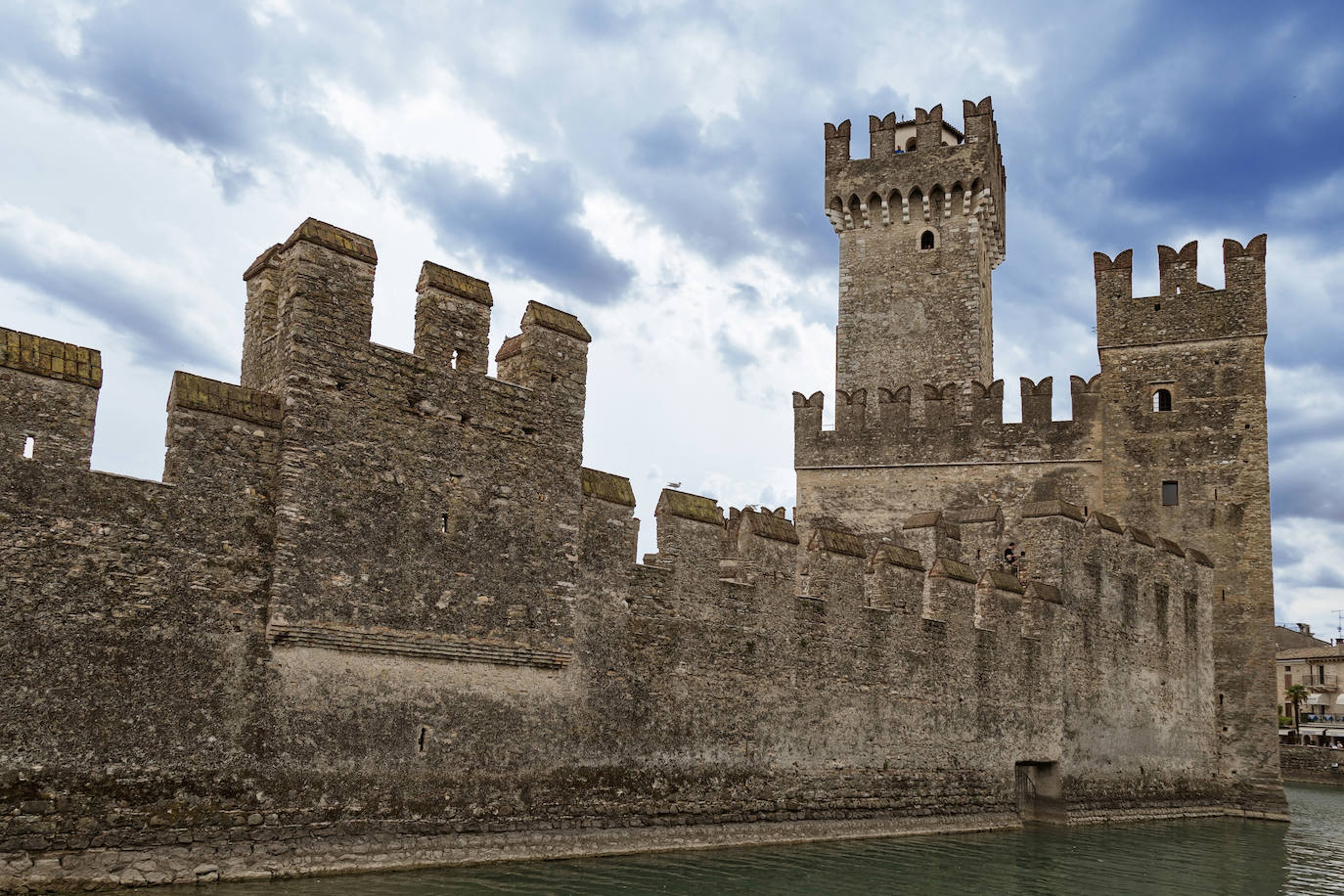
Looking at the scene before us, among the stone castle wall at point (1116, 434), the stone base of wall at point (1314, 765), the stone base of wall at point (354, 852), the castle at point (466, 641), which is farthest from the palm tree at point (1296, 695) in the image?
the stone base of wall at point (354, 852)

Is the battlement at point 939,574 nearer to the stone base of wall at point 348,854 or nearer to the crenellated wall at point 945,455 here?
the crenellated wall at point 945,455

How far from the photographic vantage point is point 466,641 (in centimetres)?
1223

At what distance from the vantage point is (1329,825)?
24172 mm

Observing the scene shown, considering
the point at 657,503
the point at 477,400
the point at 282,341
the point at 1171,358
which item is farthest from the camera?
the point at 1171,358

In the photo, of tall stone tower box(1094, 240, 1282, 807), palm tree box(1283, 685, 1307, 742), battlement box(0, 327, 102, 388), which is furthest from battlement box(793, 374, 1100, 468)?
palm tree box(1283, 685, 1307, 742)

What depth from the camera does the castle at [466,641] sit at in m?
9.76

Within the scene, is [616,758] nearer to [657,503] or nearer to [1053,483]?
[657,503]

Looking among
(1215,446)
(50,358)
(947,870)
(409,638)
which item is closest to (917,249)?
(1215,446)

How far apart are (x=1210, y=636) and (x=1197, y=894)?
40.3 ft

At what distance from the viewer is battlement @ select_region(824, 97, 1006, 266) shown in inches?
1117

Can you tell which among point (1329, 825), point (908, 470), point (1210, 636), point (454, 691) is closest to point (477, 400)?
point (454, 691)

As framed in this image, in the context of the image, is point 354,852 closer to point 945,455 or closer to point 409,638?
point 409,638

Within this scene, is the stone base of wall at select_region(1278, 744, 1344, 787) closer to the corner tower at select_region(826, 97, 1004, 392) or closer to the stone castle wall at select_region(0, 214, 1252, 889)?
the corner tower at select_region(826, 97, 1004, 392)

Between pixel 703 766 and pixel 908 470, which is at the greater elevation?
pixel 908 470
